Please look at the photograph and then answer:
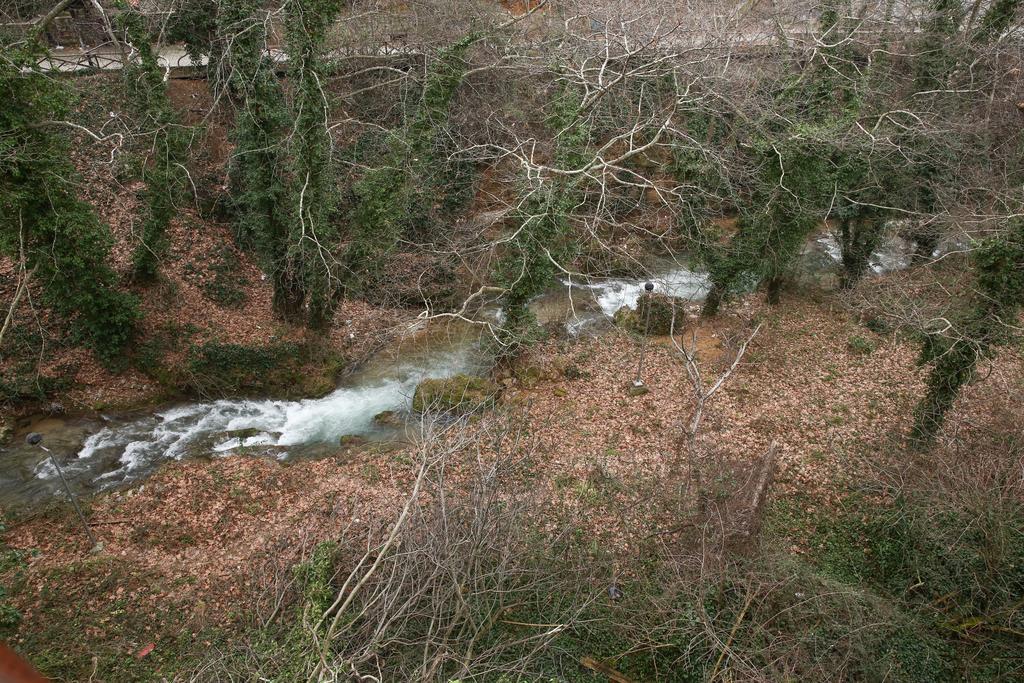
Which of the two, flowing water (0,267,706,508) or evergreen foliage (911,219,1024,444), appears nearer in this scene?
evergreen foliage (911,219,1024,444)

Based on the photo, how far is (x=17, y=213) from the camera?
11797mm

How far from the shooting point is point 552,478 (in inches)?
480

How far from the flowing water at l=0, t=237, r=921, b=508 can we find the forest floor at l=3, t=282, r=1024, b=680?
29.7 inches

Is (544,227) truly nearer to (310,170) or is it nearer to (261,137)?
(310,170)

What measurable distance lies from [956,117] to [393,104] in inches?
564

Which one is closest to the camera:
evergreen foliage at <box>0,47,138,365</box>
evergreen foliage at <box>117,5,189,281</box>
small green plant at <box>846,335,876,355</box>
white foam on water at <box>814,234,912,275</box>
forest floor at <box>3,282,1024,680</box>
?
forest floor at <box>3,282,1024,680</box>

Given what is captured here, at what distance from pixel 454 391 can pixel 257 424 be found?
14.5 ft

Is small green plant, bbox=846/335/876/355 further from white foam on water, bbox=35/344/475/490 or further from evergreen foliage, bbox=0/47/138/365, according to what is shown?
evergreen foliage, bbox=0/47/138/365

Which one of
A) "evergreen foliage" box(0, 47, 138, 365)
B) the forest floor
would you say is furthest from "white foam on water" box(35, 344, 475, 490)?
"evergreen foliage" box(0, 47, 138, 365)

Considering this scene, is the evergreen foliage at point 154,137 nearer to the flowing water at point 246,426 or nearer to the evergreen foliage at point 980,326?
Result: the flowing water at point 246,426

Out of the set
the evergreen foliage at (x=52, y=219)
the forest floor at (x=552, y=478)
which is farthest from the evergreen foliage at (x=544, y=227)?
the evergreen foliage at (x=52, y=219)

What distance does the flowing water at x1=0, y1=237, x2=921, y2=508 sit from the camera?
12.4m

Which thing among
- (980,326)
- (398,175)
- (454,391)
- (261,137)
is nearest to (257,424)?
(454,391)

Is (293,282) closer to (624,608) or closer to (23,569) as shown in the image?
(23,569)
